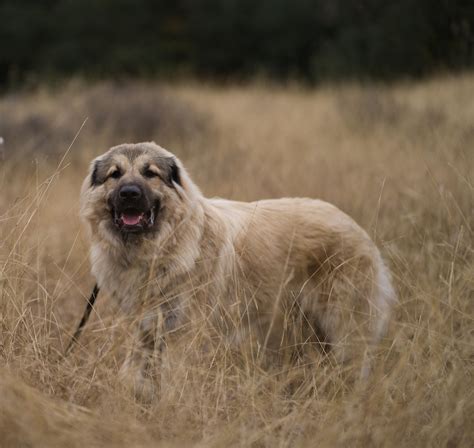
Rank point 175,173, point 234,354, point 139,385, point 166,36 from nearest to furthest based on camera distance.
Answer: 1. point 139,385
2. point 234,354
3. point 175,173
4. point 166,36

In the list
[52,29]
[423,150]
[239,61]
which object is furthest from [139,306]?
[52,29]

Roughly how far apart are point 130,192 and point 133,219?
0.16 meters

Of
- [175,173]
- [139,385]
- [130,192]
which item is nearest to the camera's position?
[139,385]

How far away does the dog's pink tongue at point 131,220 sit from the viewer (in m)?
3.21

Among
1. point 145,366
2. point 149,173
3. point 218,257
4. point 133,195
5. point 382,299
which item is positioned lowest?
point 145,366

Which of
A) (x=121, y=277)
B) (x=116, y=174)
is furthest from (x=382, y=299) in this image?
(x=116, y=174)

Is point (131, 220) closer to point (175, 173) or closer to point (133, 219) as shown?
point (133, 219)

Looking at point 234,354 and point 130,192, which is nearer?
point 234,354

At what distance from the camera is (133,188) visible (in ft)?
10.4

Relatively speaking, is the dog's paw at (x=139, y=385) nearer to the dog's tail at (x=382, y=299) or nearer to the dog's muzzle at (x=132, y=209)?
the dog's muzzle at (x=132, y=209)

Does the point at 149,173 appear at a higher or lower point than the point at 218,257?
higher

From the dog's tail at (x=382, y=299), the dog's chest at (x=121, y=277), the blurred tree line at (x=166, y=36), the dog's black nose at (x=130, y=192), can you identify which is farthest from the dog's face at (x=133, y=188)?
the blurred tree line at (x=166, y=36)

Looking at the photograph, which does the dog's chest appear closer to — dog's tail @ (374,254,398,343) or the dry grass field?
the dry grass field

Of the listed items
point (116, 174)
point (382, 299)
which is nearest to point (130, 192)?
point (116, 174)
